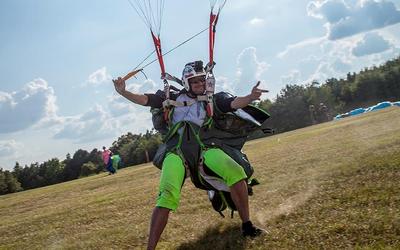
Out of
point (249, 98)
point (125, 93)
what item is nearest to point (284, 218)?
point (249, 98)

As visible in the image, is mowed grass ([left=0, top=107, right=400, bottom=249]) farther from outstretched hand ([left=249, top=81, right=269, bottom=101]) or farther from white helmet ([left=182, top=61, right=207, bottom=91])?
white helmet ([left=182, top=61, right=207, bottom=91])

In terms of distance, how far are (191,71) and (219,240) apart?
238 centimetres

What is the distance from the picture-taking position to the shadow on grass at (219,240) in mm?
5410

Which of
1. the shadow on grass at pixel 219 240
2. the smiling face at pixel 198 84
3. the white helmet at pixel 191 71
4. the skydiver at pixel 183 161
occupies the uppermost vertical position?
the white helmet at pixel 191 71

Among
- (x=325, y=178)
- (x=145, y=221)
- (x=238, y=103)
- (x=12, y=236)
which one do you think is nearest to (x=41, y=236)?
(x=12, y=236)

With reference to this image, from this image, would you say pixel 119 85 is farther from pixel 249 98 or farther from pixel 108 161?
pixel 108 161

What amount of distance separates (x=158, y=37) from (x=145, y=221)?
3.28m

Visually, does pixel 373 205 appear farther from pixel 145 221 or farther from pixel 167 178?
pixel 145 221

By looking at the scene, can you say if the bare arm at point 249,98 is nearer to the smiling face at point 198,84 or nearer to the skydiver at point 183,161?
the skydiver at point 183,161

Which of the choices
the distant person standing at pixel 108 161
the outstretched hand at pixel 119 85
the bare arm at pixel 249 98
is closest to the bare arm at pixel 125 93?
the outstretched hand at pixel 119 85

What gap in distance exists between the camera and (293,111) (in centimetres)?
10350

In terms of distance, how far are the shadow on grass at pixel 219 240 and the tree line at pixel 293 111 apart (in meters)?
80.6

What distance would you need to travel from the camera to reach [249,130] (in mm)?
6875

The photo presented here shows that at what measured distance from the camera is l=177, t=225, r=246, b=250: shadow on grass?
5.41m
